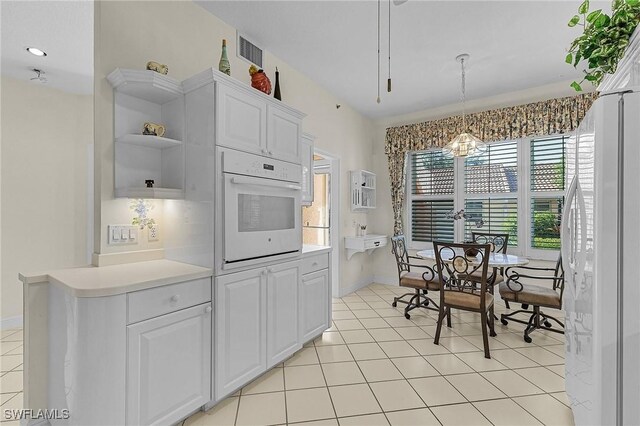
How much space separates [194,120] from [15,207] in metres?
2.82

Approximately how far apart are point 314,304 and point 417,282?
147cm

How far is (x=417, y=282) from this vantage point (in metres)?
3.52

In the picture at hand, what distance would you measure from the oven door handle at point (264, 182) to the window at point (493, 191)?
288 cm

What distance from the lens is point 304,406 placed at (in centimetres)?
191

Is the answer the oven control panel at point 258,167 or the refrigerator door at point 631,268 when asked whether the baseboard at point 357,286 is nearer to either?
the oven control panel at point 258,167

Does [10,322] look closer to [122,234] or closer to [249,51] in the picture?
[122,234]

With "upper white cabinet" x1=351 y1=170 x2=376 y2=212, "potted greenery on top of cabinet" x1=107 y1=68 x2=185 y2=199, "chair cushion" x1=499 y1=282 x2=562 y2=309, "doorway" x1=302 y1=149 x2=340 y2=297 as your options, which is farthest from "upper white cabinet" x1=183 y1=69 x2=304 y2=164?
"chair cushion" x1=499 y1=282 x2=562 y2=309

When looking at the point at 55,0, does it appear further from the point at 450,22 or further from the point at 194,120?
the point at 450,22

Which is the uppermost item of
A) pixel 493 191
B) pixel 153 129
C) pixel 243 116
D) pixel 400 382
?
pixel 243 116

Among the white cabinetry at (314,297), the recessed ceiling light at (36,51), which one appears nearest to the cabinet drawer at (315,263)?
the white cabinetry at (314,297)

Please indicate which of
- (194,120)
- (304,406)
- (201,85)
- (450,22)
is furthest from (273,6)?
(304,406)

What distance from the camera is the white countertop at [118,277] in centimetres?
135

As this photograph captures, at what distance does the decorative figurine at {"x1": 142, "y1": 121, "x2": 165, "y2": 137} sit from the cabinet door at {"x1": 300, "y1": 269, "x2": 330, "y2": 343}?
159cm

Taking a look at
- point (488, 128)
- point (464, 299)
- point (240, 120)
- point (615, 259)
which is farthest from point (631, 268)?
point (488, 128)
